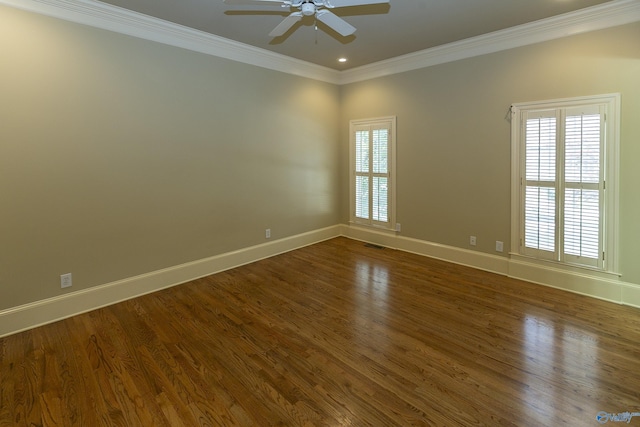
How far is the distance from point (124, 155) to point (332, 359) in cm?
290

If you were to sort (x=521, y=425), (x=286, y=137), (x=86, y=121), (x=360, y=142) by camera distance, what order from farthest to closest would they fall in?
(x=360, y=142) → (x=286, y=137) → (x=86, y=121) → (x=521, y=425)

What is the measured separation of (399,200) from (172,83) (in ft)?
11.5

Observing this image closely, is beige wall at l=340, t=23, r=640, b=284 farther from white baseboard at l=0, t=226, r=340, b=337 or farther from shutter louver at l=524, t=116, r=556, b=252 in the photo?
white baseboard at l=0, t=226, r=340, b=337

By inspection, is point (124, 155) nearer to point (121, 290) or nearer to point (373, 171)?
point (121, 290)

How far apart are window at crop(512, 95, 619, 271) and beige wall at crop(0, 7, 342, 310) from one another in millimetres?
3172

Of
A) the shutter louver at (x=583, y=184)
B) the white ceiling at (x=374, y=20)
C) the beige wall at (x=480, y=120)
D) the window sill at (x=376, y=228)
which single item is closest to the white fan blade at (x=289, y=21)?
the white ceiling at (x=374, y=20)

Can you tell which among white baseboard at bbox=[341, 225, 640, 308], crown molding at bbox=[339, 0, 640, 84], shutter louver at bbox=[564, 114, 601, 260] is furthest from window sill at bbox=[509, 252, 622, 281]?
crown molding at bbox=[339, 0, 640, 84]

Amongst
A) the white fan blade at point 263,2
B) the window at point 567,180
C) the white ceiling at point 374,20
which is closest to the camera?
the white fan blade at point 263,2

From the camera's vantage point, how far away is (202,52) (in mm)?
3941

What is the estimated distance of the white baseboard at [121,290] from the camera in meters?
2.91

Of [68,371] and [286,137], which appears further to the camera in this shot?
[286,137]

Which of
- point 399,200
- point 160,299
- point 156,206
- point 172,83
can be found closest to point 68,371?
point 160,299

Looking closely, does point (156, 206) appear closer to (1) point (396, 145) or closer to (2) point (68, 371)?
(2) point (68, 371)

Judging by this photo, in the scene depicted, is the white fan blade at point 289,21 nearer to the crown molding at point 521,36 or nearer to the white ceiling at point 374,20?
the white ceiling at point 374,20
